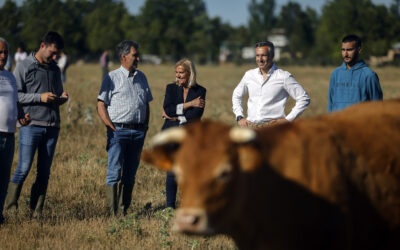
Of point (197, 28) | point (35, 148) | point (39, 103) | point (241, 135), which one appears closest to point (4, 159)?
point (35, 148)

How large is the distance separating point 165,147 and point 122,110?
408 centimetres

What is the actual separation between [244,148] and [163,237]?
334 centimetres

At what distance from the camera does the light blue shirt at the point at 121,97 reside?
25.0 ft

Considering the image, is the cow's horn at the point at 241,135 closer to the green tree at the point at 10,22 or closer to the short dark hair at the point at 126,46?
the short dark hair at the point at 126,46

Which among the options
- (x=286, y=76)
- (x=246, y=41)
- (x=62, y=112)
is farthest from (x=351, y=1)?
(x=286, y=76)

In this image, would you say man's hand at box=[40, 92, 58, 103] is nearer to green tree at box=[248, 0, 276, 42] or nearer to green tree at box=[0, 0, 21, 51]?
green tree at box=[0, 0, 21, 51]

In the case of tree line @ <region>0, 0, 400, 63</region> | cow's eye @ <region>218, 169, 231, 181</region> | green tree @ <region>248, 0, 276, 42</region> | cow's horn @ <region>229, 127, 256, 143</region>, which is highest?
green tree @ <region>248, 0, 276, 42</region>

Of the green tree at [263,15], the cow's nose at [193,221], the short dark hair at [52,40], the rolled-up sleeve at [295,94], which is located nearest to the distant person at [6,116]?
the short dark hair at [52,40]

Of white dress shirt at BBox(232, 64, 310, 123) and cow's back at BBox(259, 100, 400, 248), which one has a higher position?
white dress shirt at BBox(232, 64, 310, 123)

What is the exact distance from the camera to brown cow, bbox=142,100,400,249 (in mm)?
3361

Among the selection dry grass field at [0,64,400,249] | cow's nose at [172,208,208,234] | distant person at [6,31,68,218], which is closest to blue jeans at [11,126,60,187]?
distant person at [6,31,68,218]

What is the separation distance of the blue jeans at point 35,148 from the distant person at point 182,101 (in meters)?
1.73

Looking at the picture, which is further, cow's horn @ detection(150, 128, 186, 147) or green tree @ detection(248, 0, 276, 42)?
green tree @ detection(248, 0, 276, 42)

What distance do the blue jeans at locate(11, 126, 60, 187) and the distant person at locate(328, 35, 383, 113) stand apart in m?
4.01
